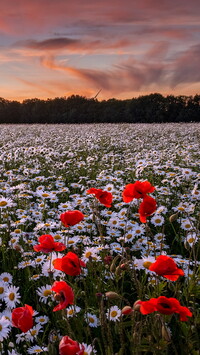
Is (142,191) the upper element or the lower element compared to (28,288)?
upper

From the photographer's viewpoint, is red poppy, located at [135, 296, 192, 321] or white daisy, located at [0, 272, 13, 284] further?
white daisy, located at [0, 272, 13, 284]

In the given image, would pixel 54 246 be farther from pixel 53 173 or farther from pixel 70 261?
pixel 53 173

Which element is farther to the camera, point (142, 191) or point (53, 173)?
point (53, 173)

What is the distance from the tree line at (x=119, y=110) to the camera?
46.7 m

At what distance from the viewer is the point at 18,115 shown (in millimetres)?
60344

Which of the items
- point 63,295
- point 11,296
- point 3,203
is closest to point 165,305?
point 63,295

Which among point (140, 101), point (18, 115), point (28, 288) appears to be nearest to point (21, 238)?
point (28, 288)

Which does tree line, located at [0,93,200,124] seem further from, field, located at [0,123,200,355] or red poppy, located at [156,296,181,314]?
red poppy, located at [156,296,181,314]

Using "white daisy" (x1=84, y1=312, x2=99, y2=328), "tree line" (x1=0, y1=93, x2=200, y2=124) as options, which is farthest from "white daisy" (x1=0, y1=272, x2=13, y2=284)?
A: "tree line" (x1=0, y1=93, x2=200, y2=124)

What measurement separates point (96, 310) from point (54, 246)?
84 centimetres

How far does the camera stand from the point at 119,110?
48.9 meters

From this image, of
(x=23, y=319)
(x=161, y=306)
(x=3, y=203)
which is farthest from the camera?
(x=3, y=203)

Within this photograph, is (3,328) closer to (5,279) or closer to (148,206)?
(5,279)

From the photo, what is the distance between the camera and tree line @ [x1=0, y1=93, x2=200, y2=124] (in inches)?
1838
